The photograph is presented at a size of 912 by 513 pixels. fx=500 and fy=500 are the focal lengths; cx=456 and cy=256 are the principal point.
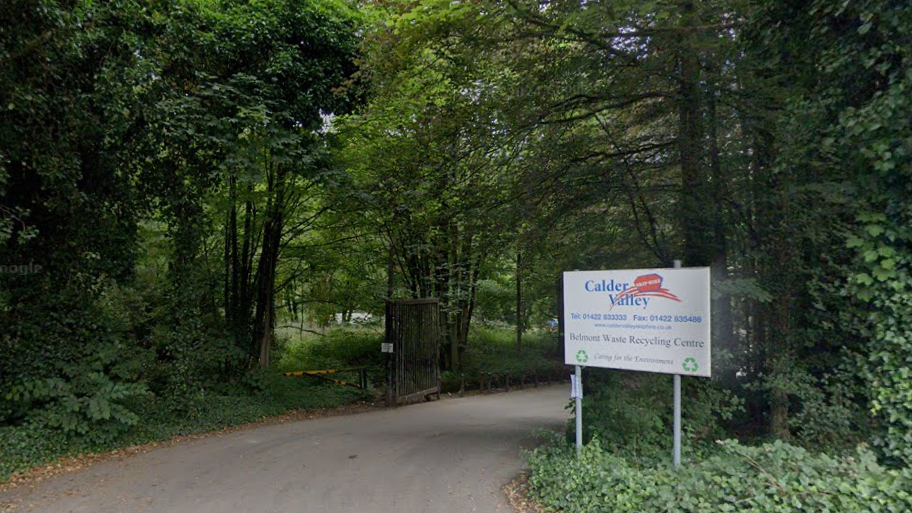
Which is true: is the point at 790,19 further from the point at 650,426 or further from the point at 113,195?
the point at 113,195

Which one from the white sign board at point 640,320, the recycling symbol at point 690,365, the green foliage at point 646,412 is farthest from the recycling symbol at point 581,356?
the recycling symbol at point 690,365

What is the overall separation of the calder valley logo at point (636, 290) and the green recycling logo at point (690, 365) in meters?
0.58

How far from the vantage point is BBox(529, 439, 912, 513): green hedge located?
3727 millimetres

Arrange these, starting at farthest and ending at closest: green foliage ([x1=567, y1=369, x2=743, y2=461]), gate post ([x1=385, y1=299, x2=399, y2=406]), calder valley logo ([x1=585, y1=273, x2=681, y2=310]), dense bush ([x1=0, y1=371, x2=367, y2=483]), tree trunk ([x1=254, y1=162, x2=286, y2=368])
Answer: gate post ([x1=385, y1=299, x2=399, y2=406]) < tree trunk ([x1=254, y1=162, x2=286, y2=368]) < dense bush ([x1=0, y1=371, x2=367, y2=483]) < green foliage ([x1=567, y1=369, x2=743, y2=461]) < calder valley logo ([x1=585, y1=273, x2=681, y2=310])

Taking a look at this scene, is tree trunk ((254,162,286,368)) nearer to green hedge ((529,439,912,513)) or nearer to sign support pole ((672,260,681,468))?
green hedge ((529,439,912,513))

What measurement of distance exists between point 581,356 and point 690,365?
1.21m

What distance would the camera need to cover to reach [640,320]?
530cm

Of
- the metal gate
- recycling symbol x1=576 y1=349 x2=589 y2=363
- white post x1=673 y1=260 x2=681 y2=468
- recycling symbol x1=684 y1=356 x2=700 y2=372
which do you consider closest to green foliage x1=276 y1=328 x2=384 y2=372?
the metal gate

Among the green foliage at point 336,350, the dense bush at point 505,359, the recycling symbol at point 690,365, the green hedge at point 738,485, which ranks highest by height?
the recycling symbol at point 690,365

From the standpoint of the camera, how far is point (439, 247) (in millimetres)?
14266

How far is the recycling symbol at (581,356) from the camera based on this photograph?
5723 millimetres

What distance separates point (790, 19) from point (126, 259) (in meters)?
9.82

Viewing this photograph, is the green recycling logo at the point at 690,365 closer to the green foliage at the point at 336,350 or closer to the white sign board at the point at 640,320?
the white sign board at the point at 640,320

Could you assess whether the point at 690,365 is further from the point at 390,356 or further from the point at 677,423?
the point at 390,356
